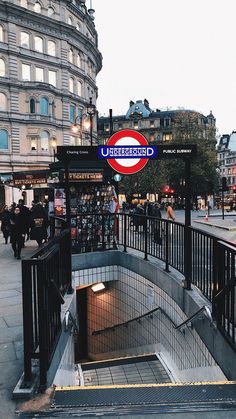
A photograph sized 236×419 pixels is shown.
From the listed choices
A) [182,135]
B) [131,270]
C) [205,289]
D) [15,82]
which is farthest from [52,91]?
[205,289]

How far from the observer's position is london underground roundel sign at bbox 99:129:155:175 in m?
5.27

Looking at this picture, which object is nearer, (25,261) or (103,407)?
(103,407)

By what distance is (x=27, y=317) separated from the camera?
10.8 feet

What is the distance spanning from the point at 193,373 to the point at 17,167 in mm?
41800

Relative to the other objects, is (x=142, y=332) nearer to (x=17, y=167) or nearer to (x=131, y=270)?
(x=131, y=270)

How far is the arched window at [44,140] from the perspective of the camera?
46156 mm

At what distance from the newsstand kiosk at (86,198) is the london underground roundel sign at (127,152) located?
0.29 meters

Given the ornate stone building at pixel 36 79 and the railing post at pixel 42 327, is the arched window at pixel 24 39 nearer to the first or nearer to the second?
the ornate stone building at pixel 36 79

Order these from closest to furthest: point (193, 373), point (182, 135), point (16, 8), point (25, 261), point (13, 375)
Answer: point (25, 261), point (13, 375), point (193, 373), point (16, 8), point (182, 135)

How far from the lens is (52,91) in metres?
46.6

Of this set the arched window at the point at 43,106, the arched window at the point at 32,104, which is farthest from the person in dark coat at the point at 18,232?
the arched window at the point at 43,106

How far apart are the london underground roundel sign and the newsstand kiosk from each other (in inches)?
11.6

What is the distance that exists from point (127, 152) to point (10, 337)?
121 inches

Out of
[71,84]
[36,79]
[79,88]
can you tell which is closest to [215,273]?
[36,79]
